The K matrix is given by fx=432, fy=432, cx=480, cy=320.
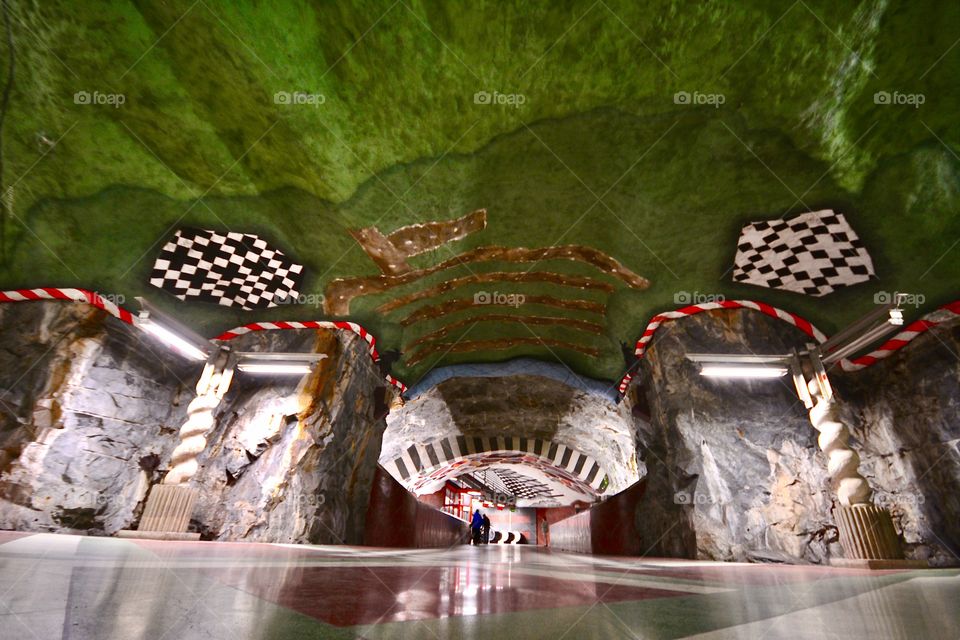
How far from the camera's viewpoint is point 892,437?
240 inches

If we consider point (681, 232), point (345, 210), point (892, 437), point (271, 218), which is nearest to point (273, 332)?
point (271, 218)

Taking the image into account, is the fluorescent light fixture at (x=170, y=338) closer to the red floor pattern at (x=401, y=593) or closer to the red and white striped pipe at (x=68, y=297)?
the red and white striped pipe at (x=68, y=297)

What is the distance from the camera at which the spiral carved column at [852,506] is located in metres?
4.59

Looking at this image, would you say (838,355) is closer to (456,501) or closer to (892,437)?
(892,437)

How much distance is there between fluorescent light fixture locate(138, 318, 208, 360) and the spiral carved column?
328 inches

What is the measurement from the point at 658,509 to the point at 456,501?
55.0 feet

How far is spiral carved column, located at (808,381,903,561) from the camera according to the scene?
4586 mm

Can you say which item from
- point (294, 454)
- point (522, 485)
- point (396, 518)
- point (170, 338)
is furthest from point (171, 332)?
point (522, 485)

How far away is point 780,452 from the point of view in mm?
6105

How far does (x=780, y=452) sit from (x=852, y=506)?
1.35 m

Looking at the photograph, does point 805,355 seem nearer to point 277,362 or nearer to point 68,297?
point 277,362

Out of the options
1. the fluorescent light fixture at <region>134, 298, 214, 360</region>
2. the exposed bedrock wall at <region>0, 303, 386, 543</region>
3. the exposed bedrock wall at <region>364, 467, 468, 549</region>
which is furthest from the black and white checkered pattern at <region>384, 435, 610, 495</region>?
the fluorescent light fixture at <region>134, 298, 214, 360</region>

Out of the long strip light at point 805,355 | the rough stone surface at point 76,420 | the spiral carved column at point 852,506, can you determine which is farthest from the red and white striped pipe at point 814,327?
the rough stone surface at point 76,420

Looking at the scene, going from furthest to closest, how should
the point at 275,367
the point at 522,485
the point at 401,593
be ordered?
1. the point at 522,485
2. the point at 275,367
3. the point at 401,593
